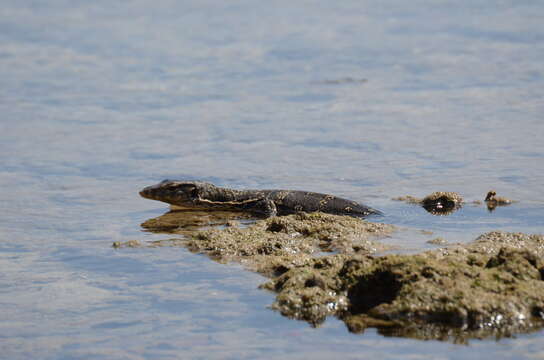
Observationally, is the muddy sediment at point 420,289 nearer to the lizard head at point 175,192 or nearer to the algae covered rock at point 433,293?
the algae covered rock at point 433,293

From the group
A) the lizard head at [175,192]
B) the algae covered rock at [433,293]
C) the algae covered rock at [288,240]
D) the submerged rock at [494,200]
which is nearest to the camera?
the algae covered rock at [433,293]

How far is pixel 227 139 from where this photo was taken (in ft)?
45.0

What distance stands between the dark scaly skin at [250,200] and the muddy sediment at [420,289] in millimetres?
2173

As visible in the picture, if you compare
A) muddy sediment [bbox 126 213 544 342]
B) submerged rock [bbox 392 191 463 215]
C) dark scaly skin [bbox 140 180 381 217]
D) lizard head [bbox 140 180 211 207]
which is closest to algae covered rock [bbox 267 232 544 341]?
muddy sediment [bbox 126 213 544 342]

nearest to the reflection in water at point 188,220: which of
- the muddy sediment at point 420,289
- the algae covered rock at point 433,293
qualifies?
the muddy sediment at point 420,289

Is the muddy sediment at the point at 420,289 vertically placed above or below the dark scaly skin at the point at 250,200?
below

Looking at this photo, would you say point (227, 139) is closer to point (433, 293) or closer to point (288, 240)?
point (288, 240)

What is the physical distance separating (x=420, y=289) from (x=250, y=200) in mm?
4218

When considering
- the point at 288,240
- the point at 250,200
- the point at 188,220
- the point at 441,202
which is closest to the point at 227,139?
the point at 250,200

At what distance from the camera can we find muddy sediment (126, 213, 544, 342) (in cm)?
578

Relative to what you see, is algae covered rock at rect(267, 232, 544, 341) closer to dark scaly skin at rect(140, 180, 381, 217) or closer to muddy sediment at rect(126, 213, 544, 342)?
muddy sediment at rect(126, 213, 544, 342)

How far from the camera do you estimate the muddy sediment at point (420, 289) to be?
19.0 feet

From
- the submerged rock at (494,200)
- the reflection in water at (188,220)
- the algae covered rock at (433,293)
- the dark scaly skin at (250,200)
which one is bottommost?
the algae covered rock at (433,293)

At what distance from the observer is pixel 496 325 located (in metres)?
5.73
